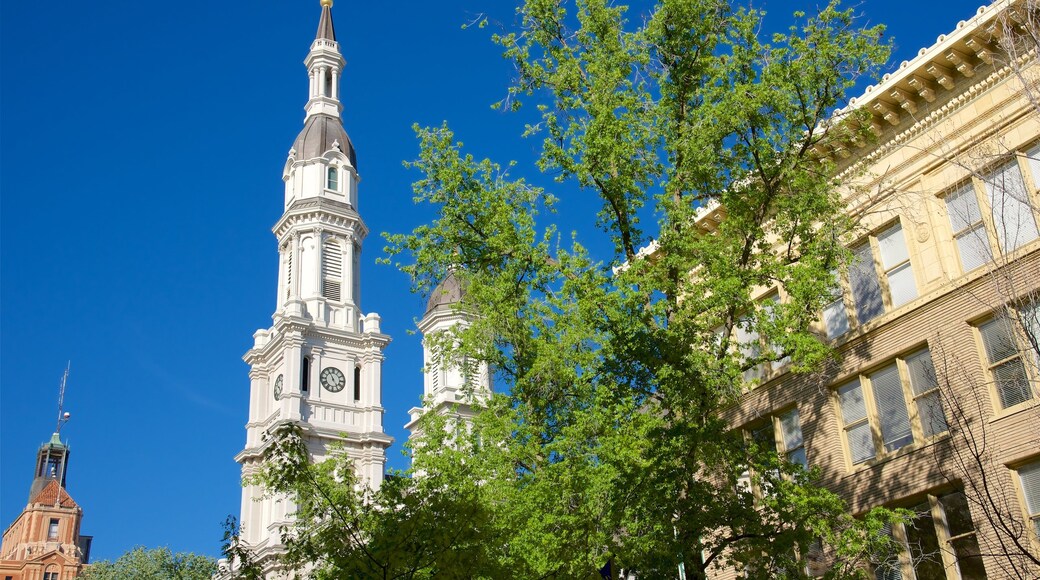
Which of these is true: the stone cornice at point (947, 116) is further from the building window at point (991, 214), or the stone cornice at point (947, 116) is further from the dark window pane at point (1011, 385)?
the dark window pane at point (1011, 385)

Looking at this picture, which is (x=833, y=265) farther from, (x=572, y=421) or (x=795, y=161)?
(x=572, y=421)

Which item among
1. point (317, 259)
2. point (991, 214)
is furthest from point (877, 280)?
point (317, 259)

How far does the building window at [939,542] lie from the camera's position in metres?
20.8

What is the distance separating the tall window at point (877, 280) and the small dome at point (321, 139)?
60.1m

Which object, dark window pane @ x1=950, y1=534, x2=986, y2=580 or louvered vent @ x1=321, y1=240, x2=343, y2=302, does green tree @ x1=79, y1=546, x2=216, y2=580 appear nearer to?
louvered vent @ x1=321, y1=240, x2=343, y2=302

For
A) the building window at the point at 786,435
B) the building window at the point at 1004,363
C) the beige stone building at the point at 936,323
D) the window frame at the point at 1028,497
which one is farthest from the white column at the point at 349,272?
the window frame at the point at 1028,497

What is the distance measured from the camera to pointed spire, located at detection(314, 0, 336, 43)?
298ft

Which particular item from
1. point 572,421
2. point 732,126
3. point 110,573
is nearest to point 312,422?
point 110,573

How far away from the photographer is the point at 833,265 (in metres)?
19.9

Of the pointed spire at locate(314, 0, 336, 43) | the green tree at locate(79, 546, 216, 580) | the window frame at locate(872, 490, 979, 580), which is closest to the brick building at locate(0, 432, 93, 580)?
the green tree at locate(79, 546, 216, 580)

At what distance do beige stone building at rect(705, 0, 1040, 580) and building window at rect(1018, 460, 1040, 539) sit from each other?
23 mm

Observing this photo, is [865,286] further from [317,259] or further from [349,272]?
[349,272]

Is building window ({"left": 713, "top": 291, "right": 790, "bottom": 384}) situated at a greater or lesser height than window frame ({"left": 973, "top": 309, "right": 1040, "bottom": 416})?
greater

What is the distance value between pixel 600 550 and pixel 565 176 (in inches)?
283
